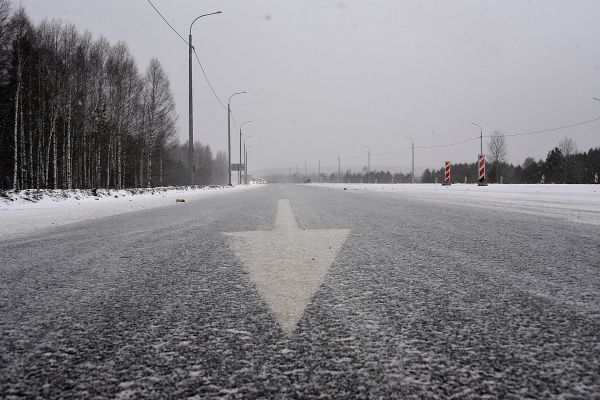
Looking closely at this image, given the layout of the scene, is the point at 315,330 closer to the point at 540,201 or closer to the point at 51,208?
the point at 51,208

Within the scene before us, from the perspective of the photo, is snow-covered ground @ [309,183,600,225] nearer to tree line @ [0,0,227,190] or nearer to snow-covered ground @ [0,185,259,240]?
snow-covered ground @ [0,185,259,240]

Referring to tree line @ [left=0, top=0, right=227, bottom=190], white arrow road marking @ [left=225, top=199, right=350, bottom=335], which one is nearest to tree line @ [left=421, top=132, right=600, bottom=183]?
tree line @ [left=0, top=0, right=227, bottom=190]

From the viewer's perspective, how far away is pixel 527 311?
154 centimetres

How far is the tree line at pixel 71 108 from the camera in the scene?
24.3 m

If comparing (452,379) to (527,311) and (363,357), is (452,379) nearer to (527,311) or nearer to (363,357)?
(363,357)

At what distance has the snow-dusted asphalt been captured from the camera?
0.97 meters

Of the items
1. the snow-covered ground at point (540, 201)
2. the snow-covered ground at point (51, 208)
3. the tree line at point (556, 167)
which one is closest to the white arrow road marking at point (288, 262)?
the snow-covered ground at point (51, 208)

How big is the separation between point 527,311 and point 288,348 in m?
0.97

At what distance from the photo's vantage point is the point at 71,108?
1105 inches

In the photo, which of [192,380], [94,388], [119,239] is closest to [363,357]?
[192,380]

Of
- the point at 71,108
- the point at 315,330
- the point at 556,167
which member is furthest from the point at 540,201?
the point at 556,167

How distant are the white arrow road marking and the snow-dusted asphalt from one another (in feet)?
0.21

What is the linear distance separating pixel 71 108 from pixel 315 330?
105 ft

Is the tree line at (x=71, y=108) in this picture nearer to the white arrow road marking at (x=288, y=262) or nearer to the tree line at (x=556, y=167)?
the white arrow road marking at (x=288, y=262)
